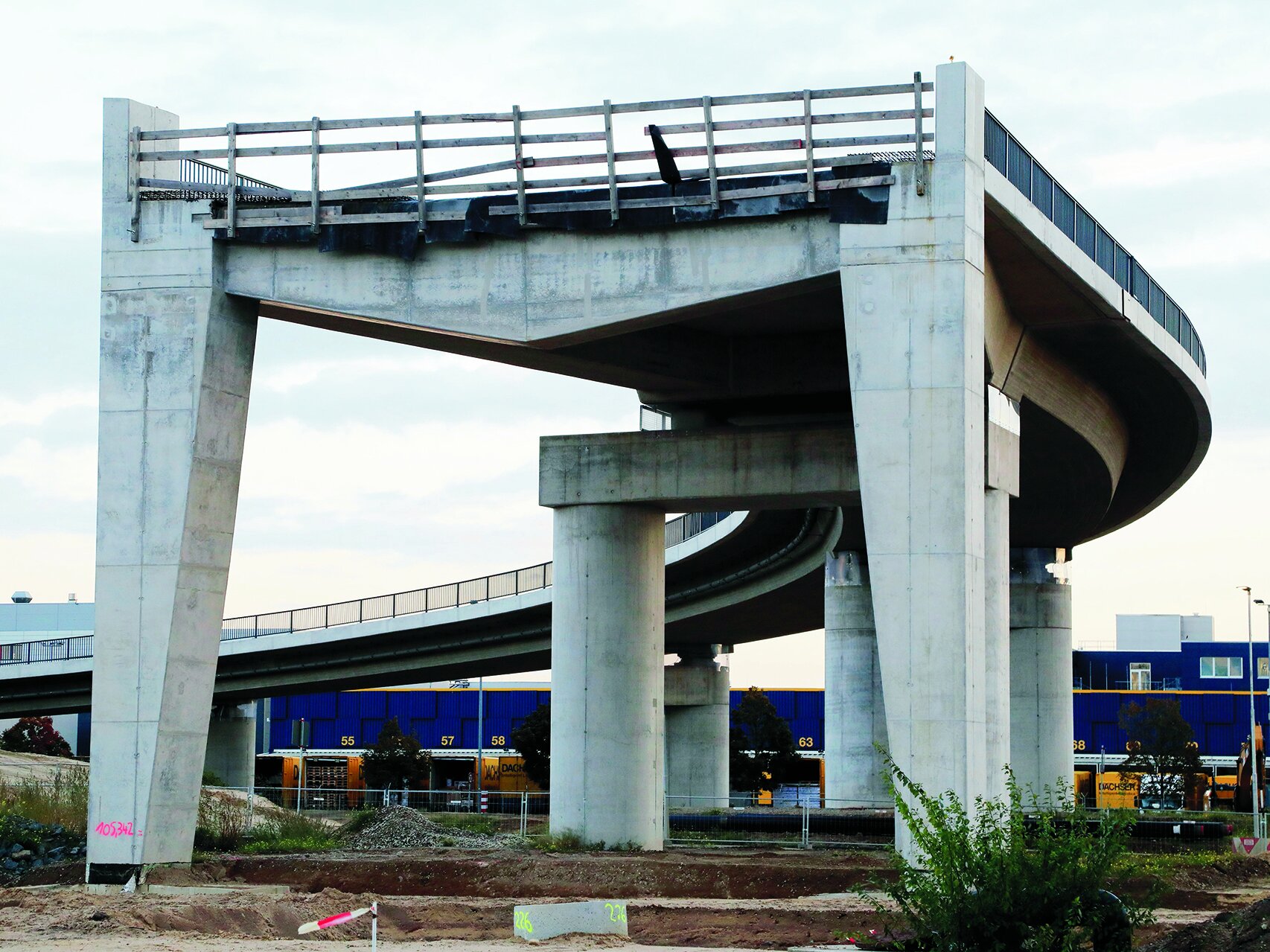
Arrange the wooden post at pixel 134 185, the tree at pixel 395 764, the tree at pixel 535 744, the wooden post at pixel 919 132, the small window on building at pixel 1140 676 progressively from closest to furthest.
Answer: the wooden post at pixel 919 132, the wooden post at pixel 134 185, the tree at pixel 535 744, the tree at pixel 395 764, the small window on building at pixel 1140 676

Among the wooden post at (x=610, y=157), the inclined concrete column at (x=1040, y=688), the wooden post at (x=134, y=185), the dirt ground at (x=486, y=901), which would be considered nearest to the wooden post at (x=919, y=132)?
the wooden post at (x=610, y=157)

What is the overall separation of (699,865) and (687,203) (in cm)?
1093

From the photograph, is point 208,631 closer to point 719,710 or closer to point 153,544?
point 153,544

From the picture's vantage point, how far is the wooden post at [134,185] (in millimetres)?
30484

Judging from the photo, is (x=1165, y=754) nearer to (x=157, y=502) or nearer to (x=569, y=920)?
(x=157, y=502)

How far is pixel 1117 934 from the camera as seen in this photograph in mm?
18969

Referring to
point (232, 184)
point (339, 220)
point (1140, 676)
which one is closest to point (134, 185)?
point (232, 184)

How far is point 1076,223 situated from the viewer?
33594mm

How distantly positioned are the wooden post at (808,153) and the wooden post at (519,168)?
4647 millimetres

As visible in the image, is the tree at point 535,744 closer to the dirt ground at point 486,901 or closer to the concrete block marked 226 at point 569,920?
the dirt ground at point 486,901

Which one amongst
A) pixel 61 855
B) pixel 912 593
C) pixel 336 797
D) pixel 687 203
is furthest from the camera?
pixel 336 797

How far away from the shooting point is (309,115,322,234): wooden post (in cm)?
3009

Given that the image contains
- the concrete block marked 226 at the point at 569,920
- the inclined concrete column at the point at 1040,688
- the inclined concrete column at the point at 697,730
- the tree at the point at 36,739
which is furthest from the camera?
the tree at the point at 36,739

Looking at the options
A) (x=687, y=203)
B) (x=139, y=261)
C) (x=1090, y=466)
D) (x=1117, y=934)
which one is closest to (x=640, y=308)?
(x=687, y=203)
